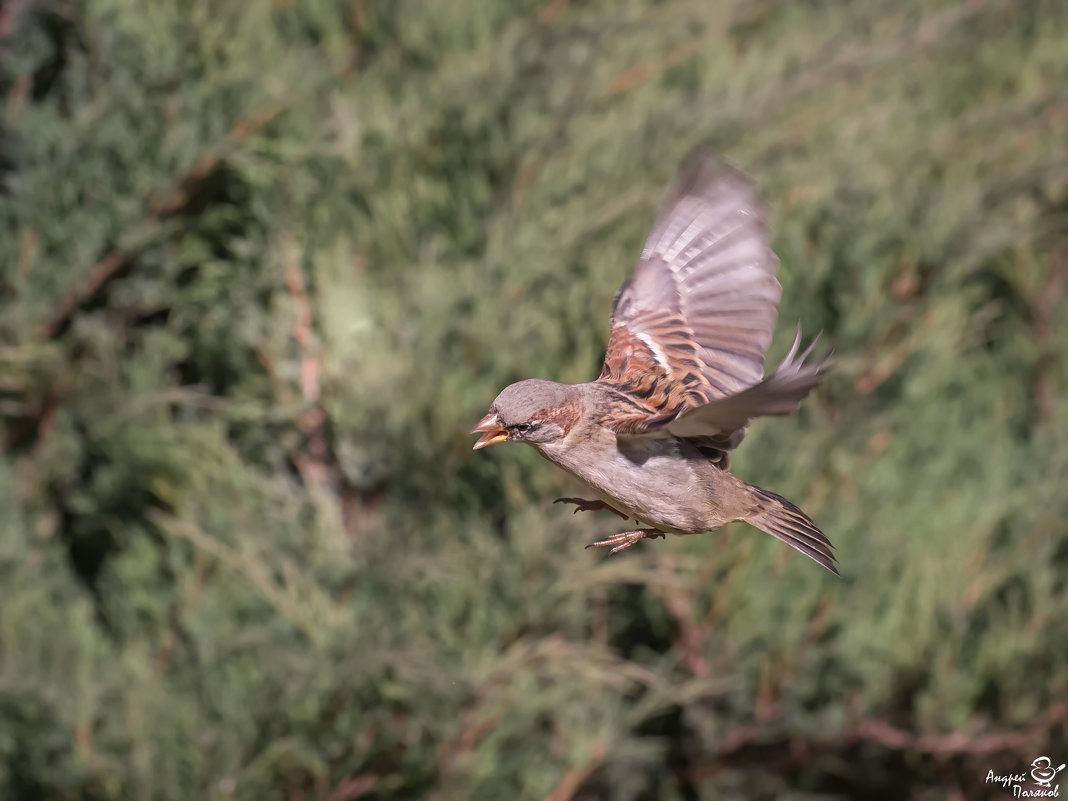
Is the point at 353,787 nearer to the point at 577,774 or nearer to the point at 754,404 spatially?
the point at 577,774

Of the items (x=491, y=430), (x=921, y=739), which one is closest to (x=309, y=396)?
(x=491, y=430)

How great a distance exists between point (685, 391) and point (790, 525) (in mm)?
233

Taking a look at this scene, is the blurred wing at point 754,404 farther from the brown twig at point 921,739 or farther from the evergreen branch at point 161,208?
the evergreen branch at point 161,208

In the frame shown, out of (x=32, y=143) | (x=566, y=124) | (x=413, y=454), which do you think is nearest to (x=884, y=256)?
(x=566, y=124)

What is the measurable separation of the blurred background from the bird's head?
1.02 metres

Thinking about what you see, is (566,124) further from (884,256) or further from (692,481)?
(692,481)

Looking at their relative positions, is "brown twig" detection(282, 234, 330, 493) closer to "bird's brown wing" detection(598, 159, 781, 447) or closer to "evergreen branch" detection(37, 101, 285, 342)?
"evergreen branch" detection(37, 101, 285, 342)

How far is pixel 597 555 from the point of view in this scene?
2.53 metres

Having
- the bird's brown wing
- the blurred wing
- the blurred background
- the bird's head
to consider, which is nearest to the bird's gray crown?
the bird's head

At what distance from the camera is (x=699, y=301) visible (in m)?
1.86

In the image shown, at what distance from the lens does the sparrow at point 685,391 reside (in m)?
Answer: 1.36

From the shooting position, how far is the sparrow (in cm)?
136

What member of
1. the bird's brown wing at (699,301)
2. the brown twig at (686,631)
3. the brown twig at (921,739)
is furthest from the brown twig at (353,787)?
the bird's brown wing at (699,301)

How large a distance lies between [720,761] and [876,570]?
573 millimetres
